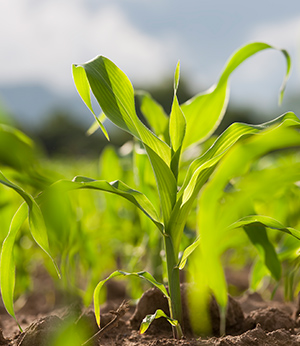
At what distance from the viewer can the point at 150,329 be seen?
833mm

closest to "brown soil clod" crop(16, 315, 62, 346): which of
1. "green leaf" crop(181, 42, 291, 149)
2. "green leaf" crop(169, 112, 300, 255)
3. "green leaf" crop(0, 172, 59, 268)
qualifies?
"green leaf" crop(0, 172, 59, 268)

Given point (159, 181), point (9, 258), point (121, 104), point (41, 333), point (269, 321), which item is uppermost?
point (121, 104)

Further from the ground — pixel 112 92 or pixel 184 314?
pixel 112 92

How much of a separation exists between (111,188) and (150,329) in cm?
31

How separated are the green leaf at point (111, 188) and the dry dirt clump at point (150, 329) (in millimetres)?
170

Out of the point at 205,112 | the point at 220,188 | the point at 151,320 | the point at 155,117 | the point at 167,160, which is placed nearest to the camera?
the point at 220,188

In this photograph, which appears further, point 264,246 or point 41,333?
point 264,246

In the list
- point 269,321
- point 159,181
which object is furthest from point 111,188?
point 269,321

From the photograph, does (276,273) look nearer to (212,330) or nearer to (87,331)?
(212,330)

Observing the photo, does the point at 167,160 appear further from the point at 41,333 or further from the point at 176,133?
the point at 41,333

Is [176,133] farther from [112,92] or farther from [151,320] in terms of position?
[151,320]

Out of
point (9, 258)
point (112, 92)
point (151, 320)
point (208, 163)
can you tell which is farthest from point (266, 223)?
point (9, 258)

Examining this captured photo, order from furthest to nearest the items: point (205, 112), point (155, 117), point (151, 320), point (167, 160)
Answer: point (155, 117), point (205, 112), point (167, 160), point (151, 320)

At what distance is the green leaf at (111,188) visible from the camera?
2.29ft
